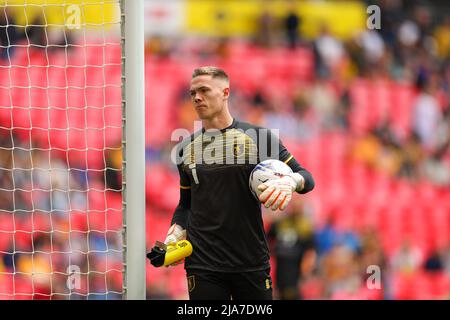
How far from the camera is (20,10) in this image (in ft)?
29.1

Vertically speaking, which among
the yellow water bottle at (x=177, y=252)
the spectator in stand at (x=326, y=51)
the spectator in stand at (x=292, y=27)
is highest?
the spectator in stand at (x=292, y=27)

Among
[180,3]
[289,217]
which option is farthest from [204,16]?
[289,217]

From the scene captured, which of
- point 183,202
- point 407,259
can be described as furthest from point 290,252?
point 183,202

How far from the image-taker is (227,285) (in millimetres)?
4262

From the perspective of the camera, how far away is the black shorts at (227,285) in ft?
13.8

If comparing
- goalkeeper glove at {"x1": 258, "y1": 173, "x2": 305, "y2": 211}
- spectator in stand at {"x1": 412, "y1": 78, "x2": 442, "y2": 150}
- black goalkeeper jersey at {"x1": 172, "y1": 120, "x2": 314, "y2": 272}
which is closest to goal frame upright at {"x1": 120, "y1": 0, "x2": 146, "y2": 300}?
black goalkeeper jersey at {"x1": 172, "y1": 120, "x2": 314, "y2": 272}

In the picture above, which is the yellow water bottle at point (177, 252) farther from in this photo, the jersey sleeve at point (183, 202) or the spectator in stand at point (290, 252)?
the spectator in stand at point (290, 252)

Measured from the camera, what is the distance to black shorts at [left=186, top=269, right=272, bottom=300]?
4219 mm

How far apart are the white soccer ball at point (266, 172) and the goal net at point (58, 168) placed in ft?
10.8

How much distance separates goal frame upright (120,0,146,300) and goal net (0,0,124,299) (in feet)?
9.64

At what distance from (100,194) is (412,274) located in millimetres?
3648

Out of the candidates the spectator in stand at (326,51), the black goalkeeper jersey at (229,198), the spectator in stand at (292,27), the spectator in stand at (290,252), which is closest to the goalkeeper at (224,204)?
the black goalkeeper jersey at (229,198)

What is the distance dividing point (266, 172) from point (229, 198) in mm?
266
